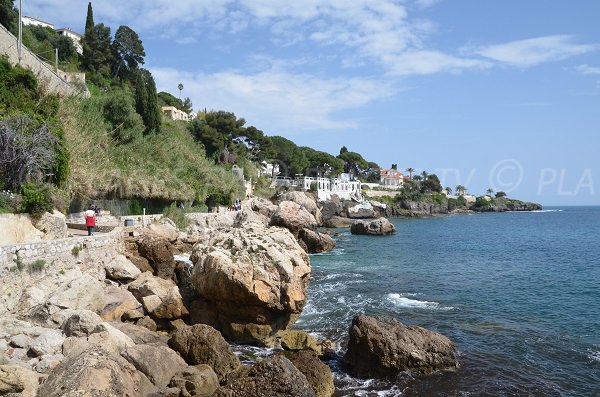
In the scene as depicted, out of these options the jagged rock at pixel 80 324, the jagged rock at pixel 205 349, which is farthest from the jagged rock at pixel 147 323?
the jagged rock at pixel 80 324

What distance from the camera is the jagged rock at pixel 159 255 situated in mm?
20425

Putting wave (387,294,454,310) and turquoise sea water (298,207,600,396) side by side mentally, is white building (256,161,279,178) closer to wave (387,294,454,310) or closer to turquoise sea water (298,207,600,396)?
turquoise sea water (298,207,600,396)

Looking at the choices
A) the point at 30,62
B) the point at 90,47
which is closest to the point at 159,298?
the point at 30,62

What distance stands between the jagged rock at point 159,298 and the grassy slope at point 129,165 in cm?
1175

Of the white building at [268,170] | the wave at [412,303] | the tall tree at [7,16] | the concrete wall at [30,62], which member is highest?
the tall tree at [7,16]

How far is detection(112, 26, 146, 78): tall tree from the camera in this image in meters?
62.5

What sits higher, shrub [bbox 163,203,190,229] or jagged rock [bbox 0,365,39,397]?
shrub [bbox 163,203,190,229]

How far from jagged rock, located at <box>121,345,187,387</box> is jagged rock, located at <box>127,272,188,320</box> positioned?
15.2 feet

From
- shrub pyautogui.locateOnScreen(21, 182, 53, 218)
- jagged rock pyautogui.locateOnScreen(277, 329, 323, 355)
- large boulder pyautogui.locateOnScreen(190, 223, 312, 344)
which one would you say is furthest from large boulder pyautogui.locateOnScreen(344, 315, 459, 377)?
shrub pyautogui.locateOnScreen(21, 182, 53, 218)

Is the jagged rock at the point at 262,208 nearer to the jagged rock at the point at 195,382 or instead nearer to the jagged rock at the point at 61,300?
the jagged rock at the point at 61,300

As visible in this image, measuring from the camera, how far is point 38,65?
31406 millimetres

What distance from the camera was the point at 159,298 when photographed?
1548cm

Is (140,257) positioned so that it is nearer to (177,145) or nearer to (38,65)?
(38,65)

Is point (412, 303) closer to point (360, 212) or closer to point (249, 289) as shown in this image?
point (249, 289)
